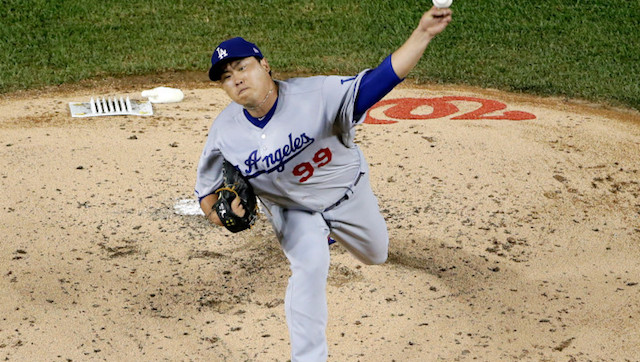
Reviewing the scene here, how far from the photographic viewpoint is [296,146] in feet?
A: 13.6

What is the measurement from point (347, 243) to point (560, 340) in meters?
1.34

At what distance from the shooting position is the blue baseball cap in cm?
403

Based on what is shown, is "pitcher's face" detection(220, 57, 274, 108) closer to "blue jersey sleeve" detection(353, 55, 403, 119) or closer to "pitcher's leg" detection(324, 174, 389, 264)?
"blue jersey sleeve" detection(353, 55, 403, 119)

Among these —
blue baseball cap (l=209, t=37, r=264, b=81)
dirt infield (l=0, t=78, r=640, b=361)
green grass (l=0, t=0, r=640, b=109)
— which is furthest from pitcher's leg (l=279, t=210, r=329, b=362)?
green grass (l=0, t=0, r=640, b=109)

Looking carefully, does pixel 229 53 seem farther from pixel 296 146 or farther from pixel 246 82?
pixel 296 146

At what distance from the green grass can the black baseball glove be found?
593cm

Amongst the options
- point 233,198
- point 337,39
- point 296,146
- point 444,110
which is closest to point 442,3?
point 296,146

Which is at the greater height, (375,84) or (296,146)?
(375,84)

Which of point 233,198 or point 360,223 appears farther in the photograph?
point 360,223

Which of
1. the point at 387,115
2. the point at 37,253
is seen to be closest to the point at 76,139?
the point at 37,253

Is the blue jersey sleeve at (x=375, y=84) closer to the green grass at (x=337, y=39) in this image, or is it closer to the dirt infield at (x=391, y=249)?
the dirt infield at (x=391, y=249)

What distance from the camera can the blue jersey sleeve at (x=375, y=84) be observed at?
12.3 feet

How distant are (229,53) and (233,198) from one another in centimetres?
71

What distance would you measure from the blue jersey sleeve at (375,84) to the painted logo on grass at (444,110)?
169 inches
